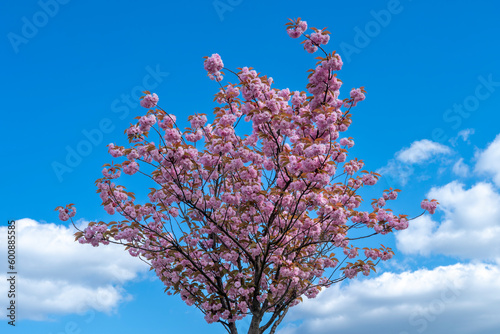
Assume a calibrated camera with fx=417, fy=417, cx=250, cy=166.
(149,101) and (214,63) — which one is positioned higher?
(214,63)

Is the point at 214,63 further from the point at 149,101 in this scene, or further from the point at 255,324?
the point at 255,324


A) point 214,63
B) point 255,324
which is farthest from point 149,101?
point 255,324

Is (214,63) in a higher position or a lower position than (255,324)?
higher

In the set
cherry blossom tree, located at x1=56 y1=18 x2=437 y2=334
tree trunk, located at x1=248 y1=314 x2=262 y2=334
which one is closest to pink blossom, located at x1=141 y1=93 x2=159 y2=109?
cherry blossom tree, located at x1=56 y1=18 x2=437 y2=334

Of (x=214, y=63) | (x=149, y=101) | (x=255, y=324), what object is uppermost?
(x=214, y=63)

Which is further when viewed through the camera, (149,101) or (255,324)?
(255,324)

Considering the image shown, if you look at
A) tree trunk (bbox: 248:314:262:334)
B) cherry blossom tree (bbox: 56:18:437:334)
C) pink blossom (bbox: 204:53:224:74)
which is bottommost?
tree trunk (bbox: 248:314:262:334)

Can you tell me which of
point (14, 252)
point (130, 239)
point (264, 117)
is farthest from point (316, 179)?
point (14, 252)

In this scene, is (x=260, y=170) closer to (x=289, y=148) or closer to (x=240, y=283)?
(x=289, y=148)

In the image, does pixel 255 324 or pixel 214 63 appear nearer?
pixel 214 63

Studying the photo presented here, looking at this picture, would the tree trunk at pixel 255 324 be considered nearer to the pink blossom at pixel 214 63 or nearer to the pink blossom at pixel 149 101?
the pink blossom at pixel 149 101

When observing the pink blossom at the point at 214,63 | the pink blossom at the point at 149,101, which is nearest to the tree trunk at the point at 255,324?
the pink blossom at the point at 149,101

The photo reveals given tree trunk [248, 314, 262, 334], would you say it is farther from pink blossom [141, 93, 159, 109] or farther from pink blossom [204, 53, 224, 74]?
pink blossom [204, 53, 224, 74]

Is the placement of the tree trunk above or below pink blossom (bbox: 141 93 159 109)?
below
